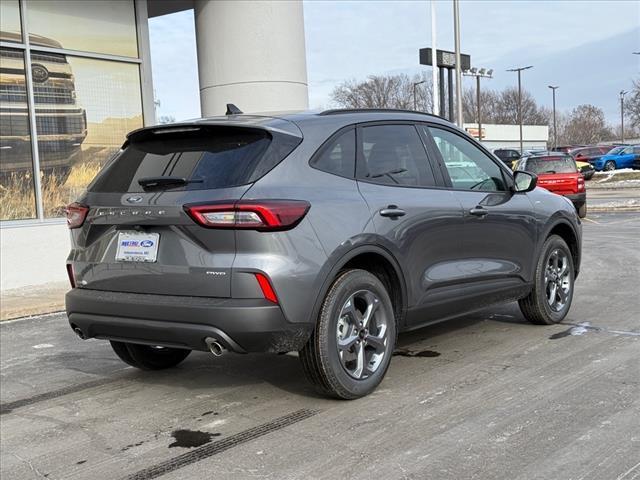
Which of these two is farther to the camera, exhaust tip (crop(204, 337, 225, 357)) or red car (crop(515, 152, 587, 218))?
red car (crop(515, 152, 587, 218))

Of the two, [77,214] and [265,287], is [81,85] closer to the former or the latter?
[77,214]

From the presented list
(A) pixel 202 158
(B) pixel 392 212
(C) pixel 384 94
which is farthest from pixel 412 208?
(C) pixel 384 94

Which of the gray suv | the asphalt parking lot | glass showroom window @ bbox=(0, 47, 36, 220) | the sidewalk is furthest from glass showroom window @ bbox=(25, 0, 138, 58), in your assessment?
the gray suv

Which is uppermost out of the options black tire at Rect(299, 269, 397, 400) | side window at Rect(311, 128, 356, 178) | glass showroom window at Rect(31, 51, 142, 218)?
glass showroom window at Rect(31, 51, 142, 218)

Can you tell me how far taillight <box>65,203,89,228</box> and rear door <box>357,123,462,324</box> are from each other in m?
1.79

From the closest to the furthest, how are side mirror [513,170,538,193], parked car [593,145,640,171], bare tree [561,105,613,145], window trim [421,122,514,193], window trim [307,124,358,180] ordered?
window trim [307,124,358,180] < window trim [421,122,514,193] < side mirror [513,170,538,193] < parked car [593,145,640,171] < bare tree [561,105,613,145]

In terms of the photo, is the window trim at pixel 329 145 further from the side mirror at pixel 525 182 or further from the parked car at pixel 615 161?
the parked car at pixel 615 161

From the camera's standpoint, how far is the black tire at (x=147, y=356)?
17.6 feet

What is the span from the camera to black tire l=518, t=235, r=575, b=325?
6207 mm

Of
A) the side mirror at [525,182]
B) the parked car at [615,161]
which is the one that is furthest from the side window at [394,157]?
the parked car at [615,161]

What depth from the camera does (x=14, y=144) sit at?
10.8m

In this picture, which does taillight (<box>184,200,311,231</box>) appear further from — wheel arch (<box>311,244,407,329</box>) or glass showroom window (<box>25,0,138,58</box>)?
glass showroom window (<box>25,0,138,58</box>)

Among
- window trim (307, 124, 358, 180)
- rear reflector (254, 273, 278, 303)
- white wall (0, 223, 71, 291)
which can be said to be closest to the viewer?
rear reflector (254, 273, 278, 303)

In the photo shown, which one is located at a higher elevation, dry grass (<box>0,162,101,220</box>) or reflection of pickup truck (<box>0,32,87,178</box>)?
reflection of pickup truck (<box>0,32,87,178</box>)
